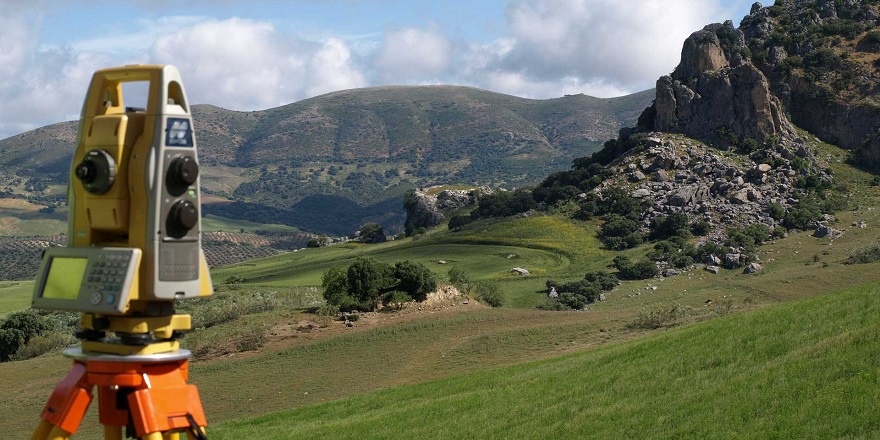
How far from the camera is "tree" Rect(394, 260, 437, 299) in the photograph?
40.6 metres

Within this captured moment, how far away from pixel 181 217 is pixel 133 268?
43cm

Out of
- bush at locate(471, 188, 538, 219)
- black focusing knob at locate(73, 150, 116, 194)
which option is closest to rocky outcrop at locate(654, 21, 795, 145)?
bush at locate(471, 188, 538, 219)

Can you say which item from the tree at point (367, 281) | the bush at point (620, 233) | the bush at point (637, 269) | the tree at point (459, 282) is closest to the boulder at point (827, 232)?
the bush at point (620, 233)

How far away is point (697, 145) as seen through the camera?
8575cm

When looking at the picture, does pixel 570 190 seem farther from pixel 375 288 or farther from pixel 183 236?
pixel 183 236

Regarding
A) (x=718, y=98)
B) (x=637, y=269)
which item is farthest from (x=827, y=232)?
(x=718, y=98)

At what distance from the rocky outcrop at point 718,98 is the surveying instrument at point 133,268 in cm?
8268

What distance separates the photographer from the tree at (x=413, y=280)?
133ft

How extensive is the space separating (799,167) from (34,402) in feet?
225

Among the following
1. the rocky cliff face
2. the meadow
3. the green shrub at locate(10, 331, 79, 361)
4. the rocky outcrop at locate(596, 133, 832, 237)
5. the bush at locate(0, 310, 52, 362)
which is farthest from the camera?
the rocky cliff face

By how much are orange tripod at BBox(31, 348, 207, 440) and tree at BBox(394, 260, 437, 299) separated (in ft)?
113

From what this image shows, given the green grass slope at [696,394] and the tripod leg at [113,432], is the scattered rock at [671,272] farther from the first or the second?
the tripod leg at [113,432]

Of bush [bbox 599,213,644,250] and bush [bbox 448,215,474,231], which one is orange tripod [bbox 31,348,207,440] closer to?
bush [bbox 599,213,644,250]

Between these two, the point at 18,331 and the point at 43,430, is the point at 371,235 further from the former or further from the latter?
the point at 43,430
